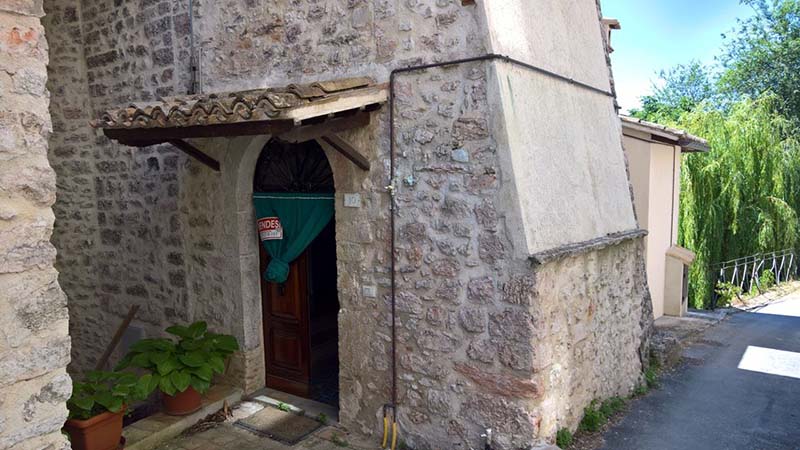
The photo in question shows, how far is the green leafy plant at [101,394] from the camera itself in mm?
4035

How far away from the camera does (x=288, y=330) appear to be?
563cm

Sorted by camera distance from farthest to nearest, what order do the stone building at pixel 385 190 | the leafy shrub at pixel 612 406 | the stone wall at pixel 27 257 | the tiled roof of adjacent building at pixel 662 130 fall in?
the tiled roof of adjacent building at pixel 662 130 → the leafy shrub at pixel 612 406 → the stone building at pixel 385 190 → the stone wall at pixel 27 257

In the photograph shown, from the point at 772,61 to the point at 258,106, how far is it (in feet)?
71.6

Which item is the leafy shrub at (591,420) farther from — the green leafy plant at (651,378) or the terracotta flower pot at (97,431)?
the terracotta flower pot at (97,431)

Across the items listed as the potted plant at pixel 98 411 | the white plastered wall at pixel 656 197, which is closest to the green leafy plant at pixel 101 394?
the potted plant at pixel 98 411

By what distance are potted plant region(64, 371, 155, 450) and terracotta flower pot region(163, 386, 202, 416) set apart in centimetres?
61

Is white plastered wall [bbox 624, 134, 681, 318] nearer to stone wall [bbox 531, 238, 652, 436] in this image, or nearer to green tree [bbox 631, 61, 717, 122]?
stone wall [bbox 531, 238, 652, 436]

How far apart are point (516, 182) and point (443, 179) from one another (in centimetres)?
58

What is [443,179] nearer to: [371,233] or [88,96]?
[371,233]

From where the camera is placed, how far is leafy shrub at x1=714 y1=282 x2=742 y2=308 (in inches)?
411

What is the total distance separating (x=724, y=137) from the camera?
11.1 metres

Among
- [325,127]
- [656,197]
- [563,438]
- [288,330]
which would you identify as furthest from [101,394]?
[656,197]

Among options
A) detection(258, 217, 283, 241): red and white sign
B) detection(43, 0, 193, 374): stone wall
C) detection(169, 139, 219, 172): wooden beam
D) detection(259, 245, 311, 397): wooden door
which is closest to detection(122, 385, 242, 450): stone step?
detection(259, 245, 311, 397): wooden door

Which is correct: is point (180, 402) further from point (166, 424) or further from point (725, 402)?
point (725, 402)
